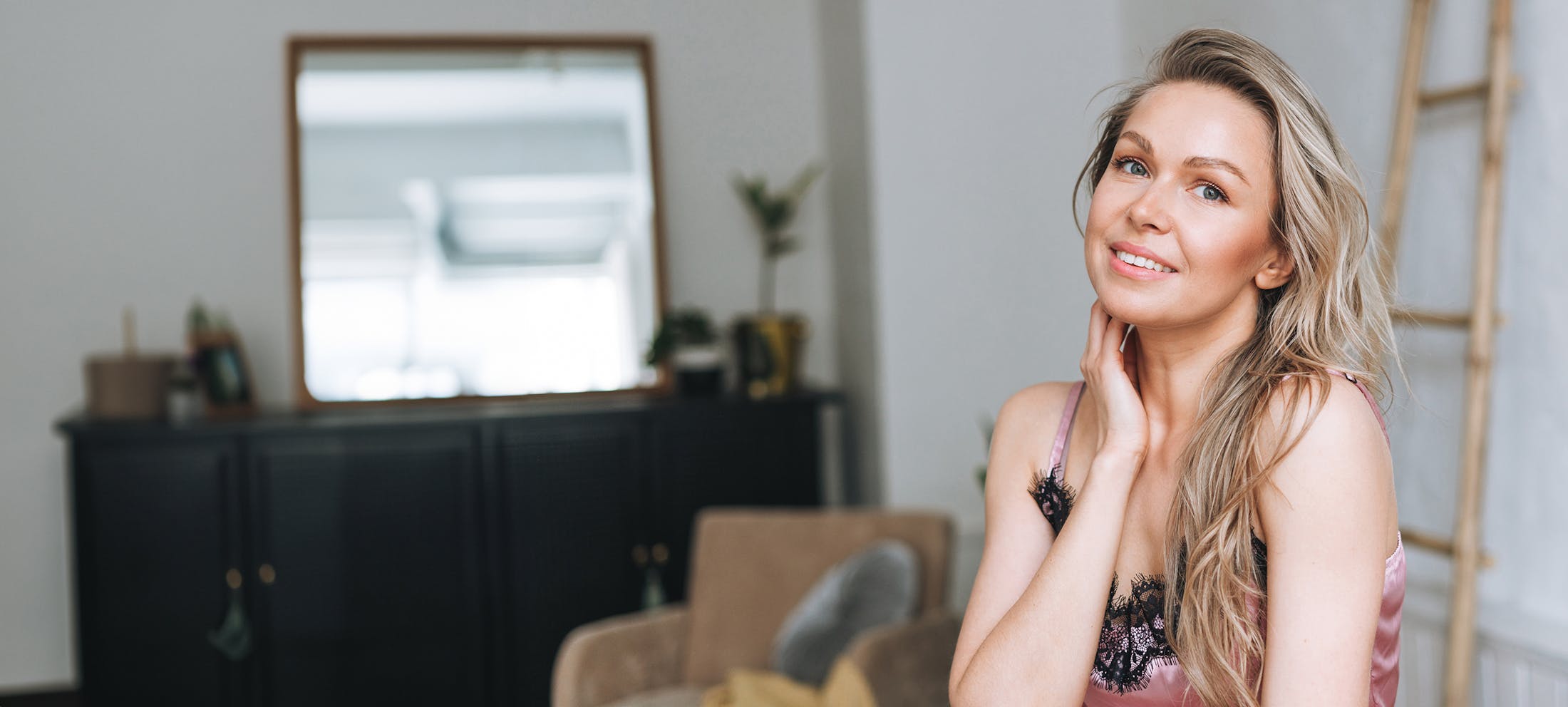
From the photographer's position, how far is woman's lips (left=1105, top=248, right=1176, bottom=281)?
1107 millimetres

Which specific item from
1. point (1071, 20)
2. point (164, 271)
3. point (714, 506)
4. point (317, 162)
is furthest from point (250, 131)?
point (1071, 20)

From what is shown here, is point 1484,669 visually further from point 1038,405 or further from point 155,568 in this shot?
point 155,568

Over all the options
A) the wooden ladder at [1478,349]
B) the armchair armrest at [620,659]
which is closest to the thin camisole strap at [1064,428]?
the wooden ladder at [1478,349]

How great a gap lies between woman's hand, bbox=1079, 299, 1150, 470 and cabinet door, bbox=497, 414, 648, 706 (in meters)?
2.60

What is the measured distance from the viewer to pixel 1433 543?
224 centimetres

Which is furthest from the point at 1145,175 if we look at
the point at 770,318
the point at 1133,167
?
the point at 770,318

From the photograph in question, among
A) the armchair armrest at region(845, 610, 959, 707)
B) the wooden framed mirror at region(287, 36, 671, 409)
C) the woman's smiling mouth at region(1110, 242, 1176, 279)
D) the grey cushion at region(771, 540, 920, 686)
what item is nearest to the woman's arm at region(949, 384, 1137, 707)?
the woman's smiling mouth at region(1110, 242, 1176, 279)

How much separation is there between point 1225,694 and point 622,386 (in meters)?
3.10

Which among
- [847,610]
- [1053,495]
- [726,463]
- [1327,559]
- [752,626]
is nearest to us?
[1327,559]

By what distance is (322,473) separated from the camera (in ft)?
11.8

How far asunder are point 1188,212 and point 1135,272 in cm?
7

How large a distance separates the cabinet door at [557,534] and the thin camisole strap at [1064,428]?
2500mm

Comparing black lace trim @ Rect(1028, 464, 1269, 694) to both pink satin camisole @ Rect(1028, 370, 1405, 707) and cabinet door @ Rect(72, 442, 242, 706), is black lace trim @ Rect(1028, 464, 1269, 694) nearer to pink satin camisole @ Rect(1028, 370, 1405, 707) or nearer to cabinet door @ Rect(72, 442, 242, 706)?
Answer: pink satin camisole @ Rect(1028, 370, 1405, 707)

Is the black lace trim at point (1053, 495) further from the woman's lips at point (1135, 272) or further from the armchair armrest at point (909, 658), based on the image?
the armchair armrest at point (909, 658)
